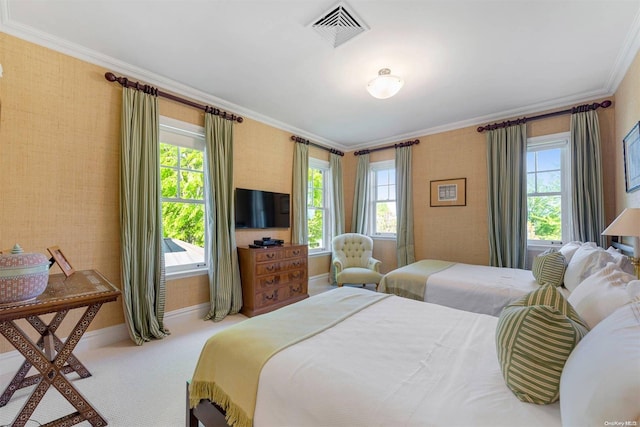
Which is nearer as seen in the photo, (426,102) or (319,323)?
(319,323)

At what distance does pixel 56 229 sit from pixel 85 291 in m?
1.23

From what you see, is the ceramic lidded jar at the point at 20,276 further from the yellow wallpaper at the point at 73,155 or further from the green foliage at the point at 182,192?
the green foliage at the point at 182,192

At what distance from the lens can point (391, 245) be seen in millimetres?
4953

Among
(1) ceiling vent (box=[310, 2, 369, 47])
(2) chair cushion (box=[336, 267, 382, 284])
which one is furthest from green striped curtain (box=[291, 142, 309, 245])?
(1) ceiling vent (box=[310, 2, 369, 47])

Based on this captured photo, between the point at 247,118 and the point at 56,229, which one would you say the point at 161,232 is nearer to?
the point at 56,229

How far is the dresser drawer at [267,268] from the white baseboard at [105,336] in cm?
77

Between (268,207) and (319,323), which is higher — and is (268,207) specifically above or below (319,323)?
above

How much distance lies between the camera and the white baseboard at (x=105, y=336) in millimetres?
2134

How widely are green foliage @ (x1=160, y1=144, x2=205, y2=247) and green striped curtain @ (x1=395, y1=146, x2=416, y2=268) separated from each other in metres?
3.18

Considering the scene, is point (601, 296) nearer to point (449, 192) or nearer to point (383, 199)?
point (449, 192)

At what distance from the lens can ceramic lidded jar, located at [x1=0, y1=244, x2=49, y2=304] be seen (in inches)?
52.6

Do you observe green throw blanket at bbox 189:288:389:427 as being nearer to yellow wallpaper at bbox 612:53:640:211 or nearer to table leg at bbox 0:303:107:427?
table leg at bbox 0:303:107:427

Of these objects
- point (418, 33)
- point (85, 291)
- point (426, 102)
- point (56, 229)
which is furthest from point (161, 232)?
point (426, 102)

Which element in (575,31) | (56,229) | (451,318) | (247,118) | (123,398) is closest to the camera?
(451,318)
